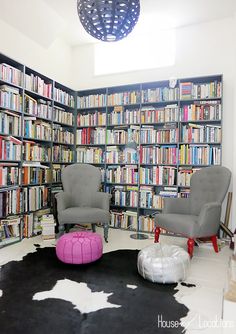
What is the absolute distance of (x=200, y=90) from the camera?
154 inches

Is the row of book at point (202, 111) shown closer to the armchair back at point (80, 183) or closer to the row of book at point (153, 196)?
the row of book at point (153, 196)

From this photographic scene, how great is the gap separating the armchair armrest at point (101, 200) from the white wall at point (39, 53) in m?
2.10

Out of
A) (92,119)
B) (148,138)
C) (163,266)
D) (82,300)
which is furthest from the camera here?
(92,119)

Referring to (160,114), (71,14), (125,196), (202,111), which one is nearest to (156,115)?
(160,114)

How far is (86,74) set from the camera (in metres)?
4.82

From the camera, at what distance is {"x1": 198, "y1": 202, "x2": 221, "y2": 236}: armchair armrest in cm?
295

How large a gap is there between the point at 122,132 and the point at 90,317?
3010 millimetres

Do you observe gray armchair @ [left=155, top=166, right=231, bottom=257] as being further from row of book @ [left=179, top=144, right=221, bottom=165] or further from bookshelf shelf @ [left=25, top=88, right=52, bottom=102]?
bookshelf shelf @ [left=25, top=88, right=52, bottom=102]

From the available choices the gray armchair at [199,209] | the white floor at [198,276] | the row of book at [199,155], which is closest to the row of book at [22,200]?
the white floor at [198,276]

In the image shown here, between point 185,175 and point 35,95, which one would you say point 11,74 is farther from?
point 185,175

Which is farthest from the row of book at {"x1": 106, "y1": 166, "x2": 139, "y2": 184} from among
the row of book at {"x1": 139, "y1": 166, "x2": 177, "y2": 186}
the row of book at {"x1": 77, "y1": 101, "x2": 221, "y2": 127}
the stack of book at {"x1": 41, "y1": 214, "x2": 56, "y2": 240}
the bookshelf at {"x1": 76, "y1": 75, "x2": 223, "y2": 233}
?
the stack of book at {"x1": 41, "y1": 214, "x2": 56, "y2": 240}

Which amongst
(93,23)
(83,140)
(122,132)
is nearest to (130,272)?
(93,23)

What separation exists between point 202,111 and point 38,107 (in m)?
2.36

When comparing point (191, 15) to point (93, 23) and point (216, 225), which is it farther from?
point (216, 225)
